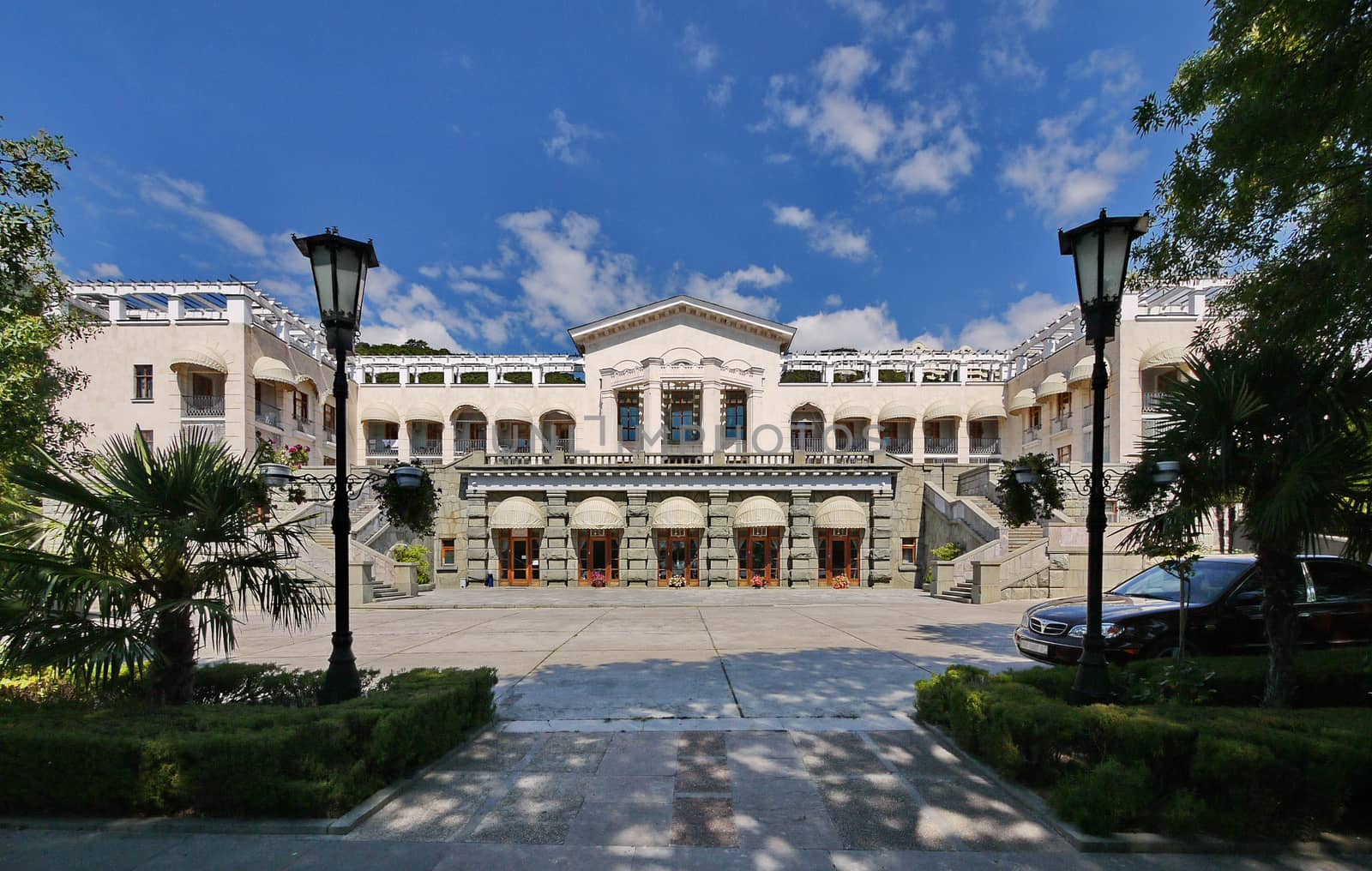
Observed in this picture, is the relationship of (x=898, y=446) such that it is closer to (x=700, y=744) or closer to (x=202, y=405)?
(x=700, y=744)

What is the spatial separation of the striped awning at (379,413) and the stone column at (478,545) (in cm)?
1481

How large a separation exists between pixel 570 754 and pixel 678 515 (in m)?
22.0

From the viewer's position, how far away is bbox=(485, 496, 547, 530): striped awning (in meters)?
28.2

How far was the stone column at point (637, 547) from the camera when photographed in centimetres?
2853

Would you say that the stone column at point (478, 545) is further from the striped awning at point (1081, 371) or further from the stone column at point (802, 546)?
the striped awning at point (1081, 371)

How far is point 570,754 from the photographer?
6250 millimetres

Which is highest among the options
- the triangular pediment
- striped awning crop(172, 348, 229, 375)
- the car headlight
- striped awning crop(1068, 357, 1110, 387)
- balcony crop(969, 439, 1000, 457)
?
the triangular pediment

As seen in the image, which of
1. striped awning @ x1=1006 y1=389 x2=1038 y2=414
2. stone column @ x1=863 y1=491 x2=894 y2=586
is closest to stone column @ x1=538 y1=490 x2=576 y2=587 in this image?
stone column @ x1=863 y1=491 x2=894 y2=586

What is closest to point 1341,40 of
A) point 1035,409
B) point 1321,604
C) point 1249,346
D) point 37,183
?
point 1249,346

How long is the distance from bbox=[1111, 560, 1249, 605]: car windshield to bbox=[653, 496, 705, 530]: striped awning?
19.0m

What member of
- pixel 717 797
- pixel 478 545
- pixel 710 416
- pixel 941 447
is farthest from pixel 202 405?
pixel 941 447

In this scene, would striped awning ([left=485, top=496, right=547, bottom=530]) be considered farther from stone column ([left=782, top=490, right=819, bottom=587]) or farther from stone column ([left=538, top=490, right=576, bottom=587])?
stone column ([left=782, top=490, right=819, bottom=587])

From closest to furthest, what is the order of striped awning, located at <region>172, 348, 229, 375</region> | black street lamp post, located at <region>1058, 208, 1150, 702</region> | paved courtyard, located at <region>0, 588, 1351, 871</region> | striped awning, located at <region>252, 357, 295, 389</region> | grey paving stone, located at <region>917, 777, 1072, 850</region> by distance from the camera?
paved courtyard, located at <region>0, 588, 1351, 871</region> < grey paving stone, located at <region>917, 777, 1072, 850</region> < black street lamp post, located at <region>1058, 208, 1150, 702</region> < striped awning, located at <region>172, 348, 229, 375</region> < striped awning, located at <region>252, 357, 295, 389</region>

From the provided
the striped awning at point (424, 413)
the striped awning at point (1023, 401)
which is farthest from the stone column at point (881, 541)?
the striped awning at point (424, 413)
